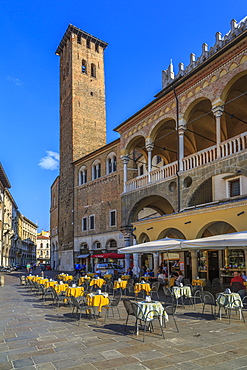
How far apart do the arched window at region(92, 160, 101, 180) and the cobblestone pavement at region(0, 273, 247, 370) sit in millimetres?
25660

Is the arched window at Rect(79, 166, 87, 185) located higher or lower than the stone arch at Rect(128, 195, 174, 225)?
higher

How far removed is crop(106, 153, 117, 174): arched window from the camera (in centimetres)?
3222

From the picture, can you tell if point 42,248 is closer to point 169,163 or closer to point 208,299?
point 169,163

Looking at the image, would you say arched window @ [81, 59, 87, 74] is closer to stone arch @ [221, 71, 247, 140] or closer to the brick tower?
the brick tower

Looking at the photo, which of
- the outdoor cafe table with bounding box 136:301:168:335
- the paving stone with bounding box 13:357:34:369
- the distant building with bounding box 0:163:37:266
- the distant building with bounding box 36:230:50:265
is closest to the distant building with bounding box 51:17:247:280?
the outdoor cafe table with bounding box 136:301:168:335

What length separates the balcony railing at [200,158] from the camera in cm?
1441

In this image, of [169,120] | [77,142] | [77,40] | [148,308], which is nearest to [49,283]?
[148,308]

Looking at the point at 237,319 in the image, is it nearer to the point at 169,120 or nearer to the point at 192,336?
the point at 192,336

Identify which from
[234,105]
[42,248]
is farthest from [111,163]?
[42,248]

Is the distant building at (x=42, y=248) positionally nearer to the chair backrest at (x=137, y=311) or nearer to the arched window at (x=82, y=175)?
the arched window at (x=82, y=175)

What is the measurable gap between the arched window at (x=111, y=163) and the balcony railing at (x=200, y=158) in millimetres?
11037

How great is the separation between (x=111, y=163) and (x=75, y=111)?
9556mm

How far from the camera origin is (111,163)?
32781mm

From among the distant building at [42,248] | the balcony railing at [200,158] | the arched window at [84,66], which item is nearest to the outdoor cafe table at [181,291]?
the balcony railing at [200,158]
